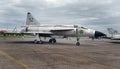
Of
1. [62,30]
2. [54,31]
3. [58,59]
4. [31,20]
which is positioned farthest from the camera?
[31,20]

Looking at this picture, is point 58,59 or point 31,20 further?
point 31,20

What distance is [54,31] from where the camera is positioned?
118ft

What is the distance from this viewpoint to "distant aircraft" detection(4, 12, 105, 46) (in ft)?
110

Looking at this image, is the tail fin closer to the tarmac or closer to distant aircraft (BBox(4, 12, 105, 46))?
distant aircraft (BBox(4, 12, 105, 46))

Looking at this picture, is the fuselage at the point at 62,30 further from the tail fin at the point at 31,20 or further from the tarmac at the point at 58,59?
the tarmac at the point at 58,59

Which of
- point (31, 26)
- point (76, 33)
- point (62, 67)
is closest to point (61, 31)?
point (76, 33)

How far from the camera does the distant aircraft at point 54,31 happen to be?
33.6m

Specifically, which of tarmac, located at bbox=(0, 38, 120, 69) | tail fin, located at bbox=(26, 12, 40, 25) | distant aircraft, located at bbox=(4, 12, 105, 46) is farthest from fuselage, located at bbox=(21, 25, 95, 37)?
tarmac, located at bbox=(0, 38, 120, 69)

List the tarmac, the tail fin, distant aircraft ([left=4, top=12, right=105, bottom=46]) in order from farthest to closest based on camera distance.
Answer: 1. the tail fin
2. distant aircraft ([left=4, top=12, right=105, bottom=46])
3. the tarmac

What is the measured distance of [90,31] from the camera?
33.5 m

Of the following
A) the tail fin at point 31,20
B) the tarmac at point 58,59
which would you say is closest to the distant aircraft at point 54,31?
the tail fin at point 31,20

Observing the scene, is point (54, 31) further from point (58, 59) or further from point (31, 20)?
point (58, 59)

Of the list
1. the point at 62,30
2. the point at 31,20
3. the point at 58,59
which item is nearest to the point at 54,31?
the point at 62,30

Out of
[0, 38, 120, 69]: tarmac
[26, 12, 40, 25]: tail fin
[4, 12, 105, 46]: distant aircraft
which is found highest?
[26, 12, 40, 25]: tail fin
